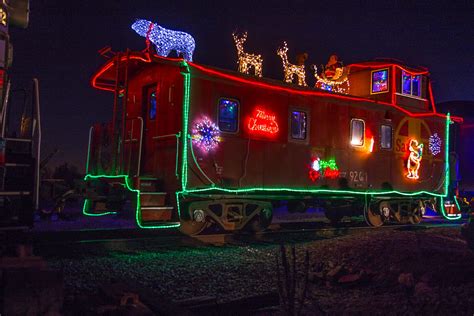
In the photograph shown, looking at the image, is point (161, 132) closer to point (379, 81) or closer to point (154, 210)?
point (154, 210)

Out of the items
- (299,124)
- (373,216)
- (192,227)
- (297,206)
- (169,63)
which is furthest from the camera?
(373,216)

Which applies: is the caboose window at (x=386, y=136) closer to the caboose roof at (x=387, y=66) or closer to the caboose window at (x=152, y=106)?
the caboose roof at (x=387, y=66)

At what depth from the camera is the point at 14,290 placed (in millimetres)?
3834

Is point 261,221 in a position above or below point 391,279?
above

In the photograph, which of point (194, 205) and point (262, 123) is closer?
point (194, 205)

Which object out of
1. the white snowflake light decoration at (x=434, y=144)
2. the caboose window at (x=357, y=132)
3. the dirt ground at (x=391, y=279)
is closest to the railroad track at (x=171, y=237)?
the dirt ground at (x=391, y=279)

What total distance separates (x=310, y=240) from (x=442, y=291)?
5.18 meters

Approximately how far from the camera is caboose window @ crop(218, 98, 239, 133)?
1037 centimetres

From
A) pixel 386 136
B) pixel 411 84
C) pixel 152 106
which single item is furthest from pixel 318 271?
pixel 411 84

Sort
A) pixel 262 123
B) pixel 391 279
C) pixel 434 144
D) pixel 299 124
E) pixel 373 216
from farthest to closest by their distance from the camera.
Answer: pixel 434 144, pixel 373 216, pixel 299 124, pixel 262 123, pixel 391 279

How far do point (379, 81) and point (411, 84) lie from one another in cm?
114

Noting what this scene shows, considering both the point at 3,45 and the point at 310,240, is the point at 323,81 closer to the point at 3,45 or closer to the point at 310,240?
the point at 310,240

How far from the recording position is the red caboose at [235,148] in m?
9.88

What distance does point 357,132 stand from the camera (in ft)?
42.3
